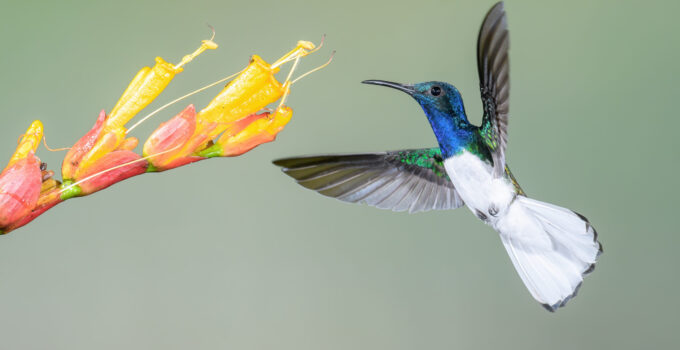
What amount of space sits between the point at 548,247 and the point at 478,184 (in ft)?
0.35

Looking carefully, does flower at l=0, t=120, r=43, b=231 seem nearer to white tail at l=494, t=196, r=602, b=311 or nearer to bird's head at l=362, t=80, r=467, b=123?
bird's head at l=362, t=80, r=467, b=123

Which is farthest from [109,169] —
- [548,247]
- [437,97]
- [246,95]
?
[548,247]

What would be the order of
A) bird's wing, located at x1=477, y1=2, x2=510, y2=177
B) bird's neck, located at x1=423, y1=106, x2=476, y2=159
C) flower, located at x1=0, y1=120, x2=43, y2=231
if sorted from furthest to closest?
bird's neck, located at x1=423, y1=106, x2=476, y2=159 < bird's wing, located at x1=477, y1=2, x2=510, y2=177 < flower, located at x1=0, y1=120, x2=43, y2=231

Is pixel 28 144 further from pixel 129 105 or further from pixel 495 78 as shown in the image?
pixel 495 78

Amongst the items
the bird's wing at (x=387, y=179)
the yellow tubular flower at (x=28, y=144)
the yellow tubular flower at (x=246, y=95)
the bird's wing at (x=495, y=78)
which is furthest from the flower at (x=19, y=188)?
the bird's wing at (x=495, y=78)

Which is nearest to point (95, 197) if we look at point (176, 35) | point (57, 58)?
point (57, 58)

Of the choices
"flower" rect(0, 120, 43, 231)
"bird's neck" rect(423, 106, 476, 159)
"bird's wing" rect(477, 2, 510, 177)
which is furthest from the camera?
"bird's neck" rect(423, 106, 476, 159)

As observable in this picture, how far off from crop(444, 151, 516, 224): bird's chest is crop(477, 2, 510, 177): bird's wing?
13 mm

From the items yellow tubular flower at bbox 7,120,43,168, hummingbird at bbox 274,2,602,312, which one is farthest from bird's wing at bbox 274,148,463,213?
yellow tubular flower at bbox 7,120,43,168

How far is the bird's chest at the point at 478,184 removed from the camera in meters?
0.71

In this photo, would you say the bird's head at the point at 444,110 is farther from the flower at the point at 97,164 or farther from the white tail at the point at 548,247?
the flower at the point at 97,164

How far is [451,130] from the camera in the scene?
704 millimetres

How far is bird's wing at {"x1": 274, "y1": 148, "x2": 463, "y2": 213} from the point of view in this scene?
732 mm

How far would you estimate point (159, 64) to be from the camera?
586mm
